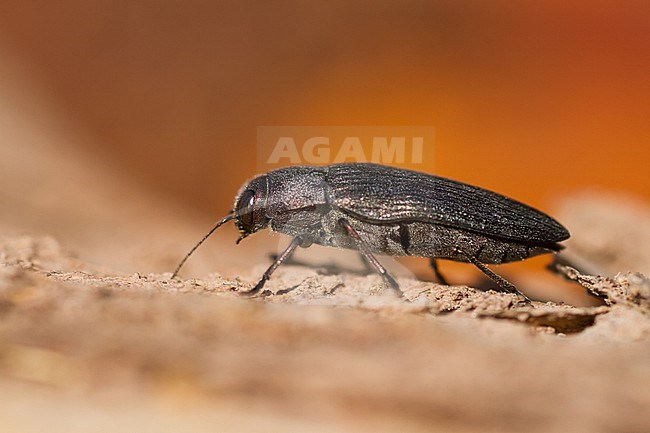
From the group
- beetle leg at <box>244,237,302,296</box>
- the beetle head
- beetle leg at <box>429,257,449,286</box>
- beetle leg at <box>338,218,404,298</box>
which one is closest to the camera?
beetle leg at <box>244,237,302,296</box>

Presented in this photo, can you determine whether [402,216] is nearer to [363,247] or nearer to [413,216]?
[413,216]

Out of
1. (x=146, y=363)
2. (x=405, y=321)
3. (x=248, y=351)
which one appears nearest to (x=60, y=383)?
(x=146, y=363)

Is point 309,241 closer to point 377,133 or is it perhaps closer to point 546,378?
point 546,378

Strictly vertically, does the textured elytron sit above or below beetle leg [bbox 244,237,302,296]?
above

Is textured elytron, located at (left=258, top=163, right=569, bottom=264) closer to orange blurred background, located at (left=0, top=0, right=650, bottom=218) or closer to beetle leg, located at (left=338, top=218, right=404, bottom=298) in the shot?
beetle leg, located at (left=338, top=218, right=404, bottom=298)

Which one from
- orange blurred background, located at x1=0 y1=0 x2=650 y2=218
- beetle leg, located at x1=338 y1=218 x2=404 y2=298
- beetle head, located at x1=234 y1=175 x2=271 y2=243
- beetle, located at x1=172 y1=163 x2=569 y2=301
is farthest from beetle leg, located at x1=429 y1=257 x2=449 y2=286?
orange blurred background, located at x1=0 y1=0 x2=650 y2=218

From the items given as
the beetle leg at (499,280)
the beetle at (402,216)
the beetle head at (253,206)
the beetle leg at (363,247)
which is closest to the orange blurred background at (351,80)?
the beetle head at (253,206)

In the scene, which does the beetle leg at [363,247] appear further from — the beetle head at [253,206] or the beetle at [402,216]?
the beetle head at [253,206]
